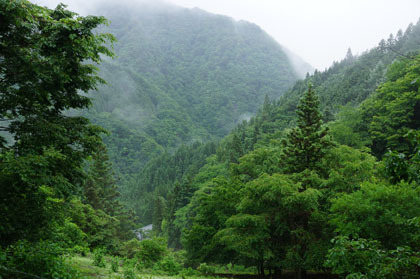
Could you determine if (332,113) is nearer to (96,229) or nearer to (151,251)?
(151,251)

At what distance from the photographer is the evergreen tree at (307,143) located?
18.0 m

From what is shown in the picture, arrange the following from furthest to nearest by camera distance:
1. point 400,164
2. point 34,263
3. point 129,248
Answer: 1. point 129,248
2. point 34,263
3. point 400,164

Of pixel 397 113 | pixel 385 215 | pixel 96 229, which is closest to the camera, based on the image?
pixel 385 215

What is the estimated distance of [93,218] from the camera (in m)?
24.9

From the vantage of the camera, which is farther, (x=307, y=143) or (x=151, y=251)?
(x=151, y=251)

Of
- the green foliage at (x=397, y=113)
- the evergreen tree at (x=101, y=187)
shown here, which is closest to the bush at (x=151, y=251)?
the evergreen tree at (x=101, y=187)

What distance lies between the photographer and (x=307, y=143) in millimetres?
18016

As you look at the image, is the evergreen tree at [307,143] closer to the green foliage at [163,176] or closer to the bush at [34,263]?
the bush at [34,263]

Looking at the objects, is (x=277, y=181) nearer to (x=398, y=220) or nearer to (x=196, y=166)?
(x=398, y=220)

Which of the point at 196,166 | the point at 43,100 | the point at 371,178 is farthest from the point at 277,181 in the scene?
the point at 196,166

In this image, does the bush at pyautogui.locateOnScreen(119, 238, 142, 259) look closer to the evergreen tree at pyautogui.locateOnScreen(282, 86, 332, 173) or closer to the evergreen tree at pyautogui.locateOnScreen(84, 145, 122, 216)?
the evergreen tree at pyautogui.locateOnScreen(84, 145, 122, 216)

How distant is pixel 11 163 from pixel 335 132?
32.1m

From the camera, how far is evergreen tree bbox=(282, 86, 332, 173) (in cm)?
1803

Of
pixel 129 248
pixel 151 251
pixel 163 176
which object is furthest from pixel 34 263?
pixel 163 176
